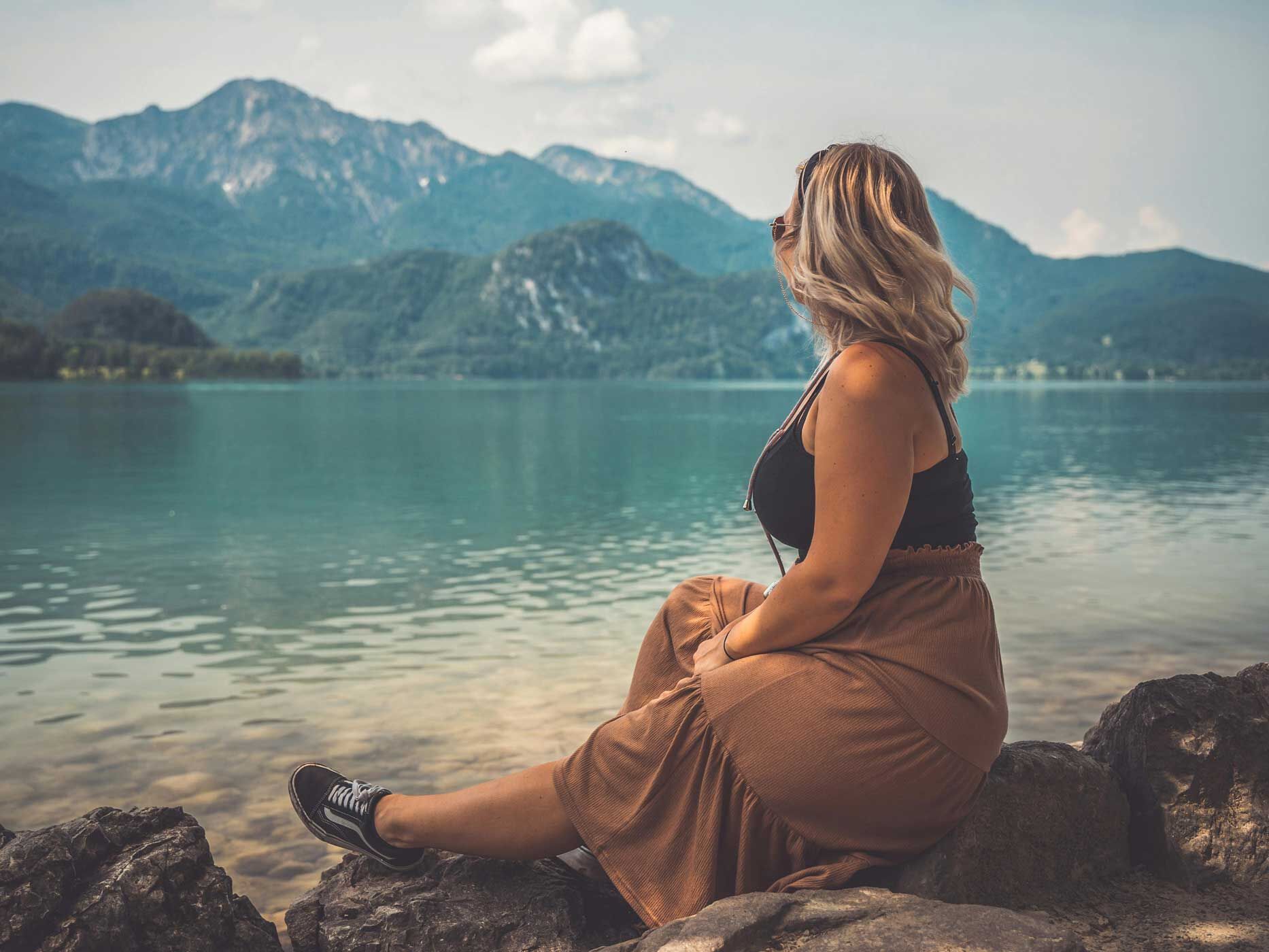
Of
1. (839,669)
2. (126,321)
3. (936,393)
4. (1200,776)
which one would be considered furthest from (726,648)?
(126,321)

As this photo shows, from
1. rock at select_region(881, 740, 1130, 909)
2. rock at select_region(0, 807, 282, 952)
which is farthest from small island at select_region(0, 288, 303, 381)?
rock at select_region(881, 740, 1130, 909)

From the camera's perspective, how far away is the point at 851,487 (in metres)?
3.02

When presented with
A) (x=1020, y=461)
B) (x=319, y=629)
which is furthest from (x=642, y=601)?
(x=1020, y=461)

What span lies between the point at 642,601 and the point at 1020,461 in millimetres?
24872

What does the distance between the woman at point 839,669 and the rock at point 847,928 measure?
8.4 inches

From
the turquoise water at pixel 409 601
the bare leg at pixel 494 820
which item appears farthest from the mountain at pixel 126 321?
the bare leg at pixel 494 820

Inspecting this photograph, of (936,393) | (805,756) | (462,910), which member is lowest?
(462,910)

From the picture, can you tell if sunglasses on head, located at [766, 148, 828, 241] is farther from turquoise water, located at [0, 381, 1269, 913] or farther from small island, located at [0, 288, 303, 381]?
small island, located at [0, 288, 303, 381]

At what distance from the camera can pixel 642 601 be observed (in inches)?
521

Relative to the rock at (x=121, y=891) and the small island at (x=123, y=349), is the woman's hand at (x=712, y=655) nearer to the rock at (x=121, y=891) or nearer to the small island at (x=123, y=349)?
the rock at (x=121, y=891)

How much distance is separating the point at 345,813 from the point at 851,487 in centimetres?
191

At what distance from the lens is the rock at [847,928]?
8.85 ft

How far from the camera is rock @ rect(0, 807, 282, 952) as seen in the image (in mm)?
3158

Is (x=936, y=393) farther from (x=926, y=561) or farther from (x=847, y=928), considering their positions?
(x=847, y=928)
